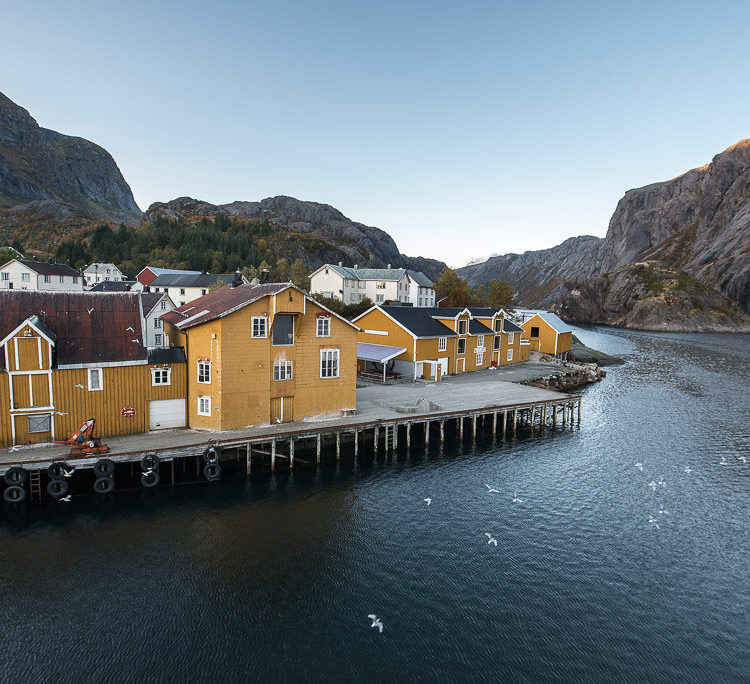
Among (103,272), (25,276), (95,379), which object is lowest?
(95,379)

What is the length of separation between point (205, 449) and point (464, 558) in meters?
15.6

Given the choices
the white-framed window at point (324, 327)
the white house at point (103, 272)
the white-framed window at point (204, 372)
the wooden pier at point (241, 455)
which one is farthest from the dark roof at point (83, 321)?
the white house at point (103, 272)

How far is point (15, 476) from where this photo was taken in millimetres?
23812

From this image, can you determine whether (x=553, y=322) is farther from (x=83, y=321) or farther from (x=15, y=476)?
(x=15, y=476)

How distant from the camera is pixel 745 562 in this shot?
22016 mm

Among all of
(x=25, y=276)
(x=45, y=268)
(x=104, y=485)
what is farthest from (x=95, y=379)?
(x=45, y=268)

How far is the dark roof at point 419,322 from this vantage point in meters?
51.5

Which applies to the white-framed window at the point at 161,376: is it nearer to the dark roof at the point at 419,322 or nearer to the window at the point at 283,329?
the window at the point at 283,329

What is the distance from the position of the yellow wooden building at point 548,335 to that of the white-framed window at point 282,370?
49.5m

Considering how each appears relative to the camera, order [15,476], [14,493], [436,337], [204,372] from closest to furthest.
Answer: [15,476] → [14,493] → [204,372] → [436,337]

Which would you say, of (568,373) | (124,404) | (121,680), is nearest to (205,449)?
(124,404)

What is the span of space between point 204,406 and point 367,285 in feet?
262

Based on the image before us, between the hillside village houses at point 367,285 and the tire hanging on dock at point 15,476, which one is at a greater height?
the hillside village houses at point 367,285

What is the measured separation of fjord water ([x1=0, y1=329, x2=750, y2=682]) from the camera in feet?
51.0
